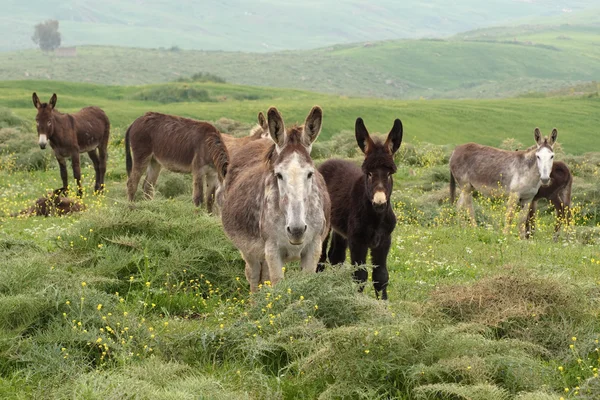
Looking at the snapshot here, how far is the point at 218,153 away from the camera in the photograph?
45.8 feet

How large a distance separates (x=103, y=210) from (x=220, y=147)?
453cm

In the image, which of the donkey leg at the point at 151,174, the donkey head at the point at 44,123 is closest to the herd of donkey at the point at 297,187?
the donkey leg at the point at 151,174

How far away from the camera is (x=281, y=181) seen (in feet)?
22.1

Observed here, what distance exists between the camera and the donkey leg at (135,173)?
53.0 ft

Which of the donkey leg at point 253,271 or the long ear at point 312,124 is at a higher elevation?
the long ear at point 312,124

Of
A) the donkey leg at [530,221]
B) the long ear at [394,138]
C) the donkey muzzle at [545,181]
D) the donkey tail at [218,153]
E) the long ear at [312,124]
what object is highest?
the long ear at [312,124]

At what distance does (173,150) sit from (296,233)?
32.2ft

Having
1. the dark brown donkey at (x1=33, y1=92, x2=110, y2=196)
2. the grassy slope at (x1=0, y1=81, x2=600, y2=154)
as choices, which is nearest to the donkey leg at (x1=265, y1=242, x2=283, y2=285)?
the dark brown donkey at (x1=33, y1=92, x2=110, y2=196)

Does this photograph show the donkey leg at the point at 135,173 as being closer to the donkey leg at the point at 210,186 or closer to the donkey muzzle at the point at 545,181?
the donkey leg at the point at 210,186

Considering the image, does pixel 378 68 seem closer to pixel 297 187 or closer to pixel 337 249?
pixel 337 249

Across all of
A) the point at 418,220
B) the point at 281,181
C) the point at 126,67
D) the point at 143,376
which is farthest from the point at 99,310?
the point at 126,67

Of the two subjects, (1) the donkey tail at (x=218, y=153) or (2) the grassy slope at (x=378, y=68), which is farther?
(2) the grassy slope at (x=378, y=68)

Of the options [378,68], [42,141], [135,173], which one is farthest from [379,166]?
[378,68]

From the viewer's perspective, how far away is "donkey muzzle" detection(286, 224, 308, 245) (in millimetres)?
6336
